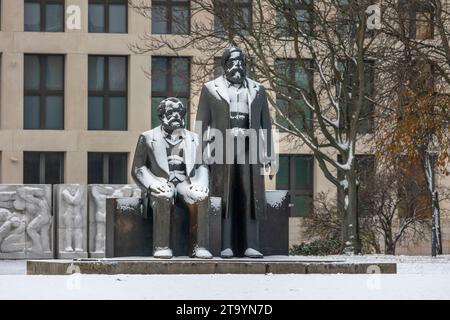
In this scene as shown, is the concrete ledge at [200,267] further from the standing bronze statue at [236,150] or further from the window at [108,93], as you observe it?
the window at [108,93]

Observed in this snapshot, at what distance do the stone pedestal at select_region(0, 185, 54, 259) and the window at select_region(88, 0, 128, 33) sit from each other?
1582 centimetres

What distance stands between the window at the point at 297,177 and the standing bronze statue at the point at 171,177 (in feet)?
156

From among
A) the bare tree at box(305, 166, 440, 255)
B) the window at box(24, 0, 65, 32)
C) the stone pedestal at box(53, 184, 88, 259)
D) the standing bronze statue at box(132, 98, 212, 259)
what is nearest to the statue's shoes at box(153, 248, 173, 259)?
the standing bronze statue at box(132, 98, 212, 259)

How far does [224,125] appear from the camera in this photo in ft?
81.1

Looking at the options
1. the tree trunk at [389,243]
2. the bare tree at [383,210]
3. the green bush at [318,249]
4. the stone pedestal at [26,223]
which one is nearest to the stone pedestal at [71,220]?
the stone pedestal at [26,223]

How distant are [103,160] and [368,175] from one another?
47.9 ft

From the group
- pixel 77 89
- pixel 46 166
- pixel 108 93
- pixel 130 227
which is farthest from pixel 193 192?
pixel 108 93

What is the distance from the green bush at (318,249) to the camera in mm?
43722

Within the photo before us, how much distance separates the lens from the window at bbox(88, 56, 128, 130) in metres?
70.4

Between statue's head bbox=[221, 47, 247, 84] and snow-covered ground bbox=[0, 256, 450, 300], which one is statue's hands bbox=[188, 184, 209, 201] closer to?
statue's head bbox=[221, 47, 247, 84]

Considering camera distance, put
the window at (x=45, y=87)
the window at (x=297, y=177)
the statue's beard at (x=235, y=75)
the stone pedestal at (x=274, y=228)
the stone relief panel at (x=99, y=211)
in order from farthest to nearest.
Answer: the window at (x=297, y=177)
the window at (x=45, y=87)
the stone relief panel at (x=99, y=211)
the stone pedestal at (x=274, y=228)
the statue's beard at (x=235, y=75)

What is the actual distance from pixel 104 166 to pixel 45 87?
13.4ft

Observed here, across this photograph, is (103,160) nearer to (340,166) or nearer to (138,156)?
(340,166)
